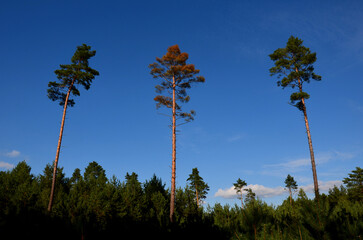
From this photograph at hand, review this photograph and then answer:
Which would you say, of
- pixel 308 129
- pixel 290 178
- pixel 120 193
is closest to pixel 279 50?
pixel 308 129

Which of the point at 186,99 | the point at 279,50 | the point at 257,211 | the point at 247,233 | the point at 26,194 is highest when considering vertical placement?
the point at 279,50

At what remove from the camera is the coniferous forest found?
267 cm

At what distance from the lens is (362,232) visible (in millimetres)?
3541

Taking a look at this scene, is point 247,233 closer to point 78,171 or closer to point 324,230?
point 324,230

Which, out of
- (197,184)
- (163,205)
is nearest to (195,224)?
(163,205)

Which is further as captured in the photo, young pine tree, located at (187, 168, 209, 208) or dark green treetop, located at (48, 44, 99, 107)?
young pine tree, located at (187, 168, 209, 208)

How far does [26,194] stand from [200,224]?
2396 centimetres

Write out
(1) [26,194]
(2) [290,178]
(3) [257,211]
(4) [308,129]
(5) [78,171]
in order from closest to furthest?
(3) [257,211]
(4) [308,129]
(1) [26,194]
(5) [78,171]
(2) [290,178]

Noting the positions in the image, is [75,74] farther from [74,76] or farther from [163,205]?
[163,205]

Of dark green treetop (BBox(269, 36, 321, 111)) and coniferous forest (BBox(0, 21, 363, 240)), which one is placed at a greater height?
dark green treetop (BBox(269, 36, 321, 111))

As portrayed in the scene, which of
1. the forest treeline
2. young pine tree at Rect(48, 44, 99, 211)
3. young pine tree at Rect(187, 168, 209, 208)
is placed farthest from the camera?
young pine tree at Rect(187, 168, 209, 208)

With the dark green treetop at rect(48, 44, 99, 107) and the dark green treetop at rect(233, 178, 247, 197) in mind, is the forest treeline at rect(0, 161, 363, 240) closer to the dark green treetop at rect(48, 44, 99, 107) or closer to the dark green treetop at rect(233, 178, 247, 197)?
the dark green treetop at rect(48, 44, 99, 107)

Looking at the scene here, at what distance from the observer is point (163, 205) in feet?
75.4

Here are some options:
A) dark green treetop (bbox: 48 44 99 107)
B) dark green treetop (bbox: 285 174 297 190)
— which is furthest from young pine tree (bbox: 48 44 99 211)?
dark green treetop (bbox: 285 174 297 190)
